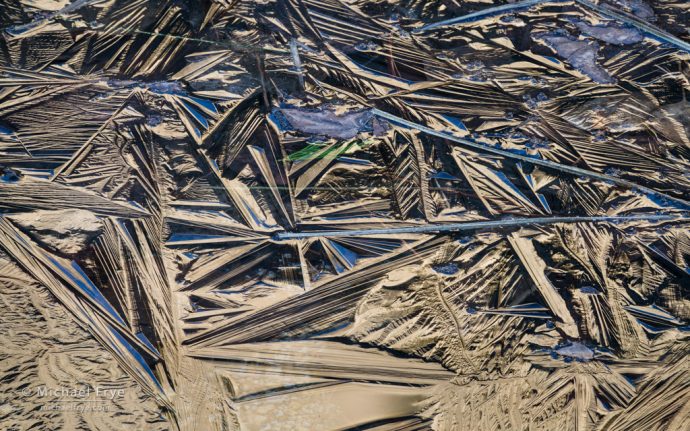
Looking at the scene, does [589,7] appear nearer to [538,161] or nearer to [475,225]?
[538,161]

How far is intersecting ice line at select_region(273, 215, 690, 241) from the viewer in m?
1.25

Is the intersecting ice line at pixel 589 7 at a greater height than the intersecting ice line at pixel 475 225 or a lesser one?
greater

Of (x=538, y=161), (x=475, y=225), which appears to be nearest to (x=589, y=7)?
(x=538, y=161)

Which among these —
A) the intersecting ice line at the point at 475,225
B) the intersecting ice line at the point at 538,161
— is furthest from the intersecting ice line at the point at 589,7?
the intersecting ice line at the point at 475,225

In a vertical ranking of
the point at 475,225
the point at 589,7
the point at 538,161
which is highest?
the point at 589,7

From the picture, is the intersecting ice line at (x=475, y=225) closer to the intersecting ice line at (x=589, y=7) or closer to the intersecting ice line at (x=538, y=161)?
the intersecting ice line at (x=538, y=161)

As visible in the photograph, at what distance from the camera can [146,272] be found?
118 centimetres

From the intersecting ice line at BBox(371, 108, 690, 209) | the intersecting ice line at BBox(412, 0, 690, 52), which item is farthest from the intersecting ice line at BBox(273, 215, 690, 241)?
the intersecting ice line at BBox(412, 0, 690, 52)

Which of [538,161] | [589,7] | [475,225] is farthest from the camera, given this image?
[589,7]

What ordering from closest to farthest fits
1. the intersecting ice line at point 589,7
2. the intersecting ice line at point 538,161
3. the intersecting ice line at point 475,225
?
the intersecting ice line at point 475,225 → the intersecting ice line at point 538,161 → the intersecting ice line at point 589,7

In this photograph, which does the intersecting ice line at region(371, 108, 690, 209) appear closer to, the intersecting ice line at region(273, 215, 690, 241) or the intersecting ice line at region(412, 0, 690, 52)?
the intersecting ice line at region(273, 215, 690, 241)

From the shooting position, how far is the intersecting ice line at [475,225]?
1.25m

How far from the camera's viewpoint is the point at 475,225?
1295mm

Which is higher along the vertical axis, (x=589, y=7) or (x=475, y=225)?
(x=589, y=7)
